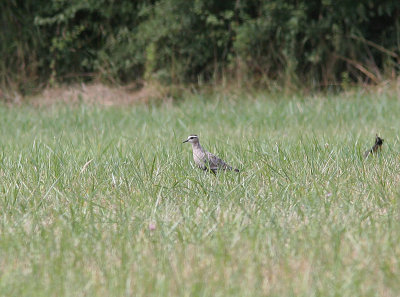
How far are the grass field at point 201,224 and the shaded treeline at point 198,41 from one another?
6.30 metres

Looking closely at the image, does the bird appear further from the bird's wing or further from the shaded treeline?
the shaded treeline

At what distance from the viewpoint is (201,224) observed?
11.2 ft

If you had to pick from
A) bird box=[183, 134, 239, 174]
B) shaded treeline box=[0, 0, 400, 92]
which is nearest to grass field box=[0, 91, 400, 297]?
bird box=[183, 134, 239, 174]

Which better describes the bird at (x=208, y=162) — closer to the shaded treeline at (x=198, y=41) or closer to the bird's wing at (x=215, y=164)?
the bird's wing at (x=215, y=164)

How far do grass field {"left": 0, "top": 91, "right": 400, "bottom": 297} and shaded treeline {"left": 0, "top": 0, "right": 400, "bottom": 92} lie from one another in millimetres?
6302

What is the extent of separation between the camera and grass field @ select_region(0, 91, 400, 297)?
271 centimetres

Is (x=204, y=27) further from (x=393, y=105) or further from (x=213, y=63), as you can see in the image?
(x=393, y=105)

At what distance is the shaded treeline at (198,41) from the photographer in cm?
1195

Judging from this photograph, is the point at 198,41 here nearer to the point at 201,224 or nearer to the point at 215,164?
the point at 215,164

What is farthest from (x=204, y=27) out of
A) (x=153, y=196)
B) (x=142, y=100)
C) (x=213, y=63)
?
(x=153, y=196)

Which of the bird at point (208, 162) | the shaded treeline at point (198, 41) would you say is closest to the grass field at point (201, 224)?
the bird at point (208, 162)

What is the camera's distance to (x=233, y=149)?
567 cm

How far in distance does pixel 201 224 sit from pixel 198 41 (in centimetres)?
948

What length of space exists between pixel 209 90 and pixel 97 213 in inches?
337
